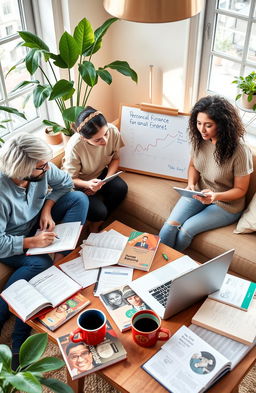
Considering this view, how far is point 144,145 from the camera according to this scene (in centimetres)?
287

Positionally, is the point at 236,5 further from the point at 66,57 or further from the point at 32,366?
the point at 32,366

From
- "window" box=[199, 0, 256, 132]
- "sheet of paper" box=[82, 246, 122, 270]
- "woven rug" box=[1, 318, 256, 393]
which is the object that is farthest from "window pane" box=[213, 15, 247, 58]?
"woven rug" box=[1, 318, 256, 393]

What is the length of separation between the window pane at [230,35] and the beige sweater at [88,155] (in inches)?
36.1

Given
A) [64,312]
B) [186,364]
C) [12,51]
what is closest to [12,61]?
[12,51]

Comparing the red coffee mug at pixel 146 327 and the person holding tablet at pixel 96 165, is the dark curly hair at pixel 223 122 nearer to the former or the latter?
the person holding tablet at pixel 96 165

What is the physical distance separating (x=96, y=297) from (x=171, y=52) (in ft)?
5.94

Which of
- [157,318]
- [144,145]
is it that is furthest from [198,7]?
[144,145]

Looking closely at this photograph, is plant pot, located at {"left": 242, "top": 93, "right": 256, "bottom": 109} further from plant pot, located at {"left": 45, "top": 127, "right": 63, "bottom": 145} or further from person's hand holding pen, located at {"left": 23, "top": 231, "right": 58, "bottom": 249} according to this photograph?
person's hand holding pen, located at {"left": 23, "top": 231, "right": 58, "bottom": 249}

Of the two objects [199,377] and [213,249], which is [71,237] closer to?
[213,249]

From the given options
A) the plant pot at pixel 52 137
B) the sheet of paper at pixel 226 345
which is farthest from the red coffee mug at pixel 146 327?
the plant pot at pixel 52 137

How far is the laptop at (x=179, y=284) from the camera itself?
167cm

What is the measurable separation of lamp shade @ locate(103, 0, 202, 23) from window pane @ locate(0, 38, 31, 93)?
156 cm

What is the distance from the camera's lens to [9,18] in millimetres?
2758

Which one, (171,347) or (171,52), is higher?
(171,52)
